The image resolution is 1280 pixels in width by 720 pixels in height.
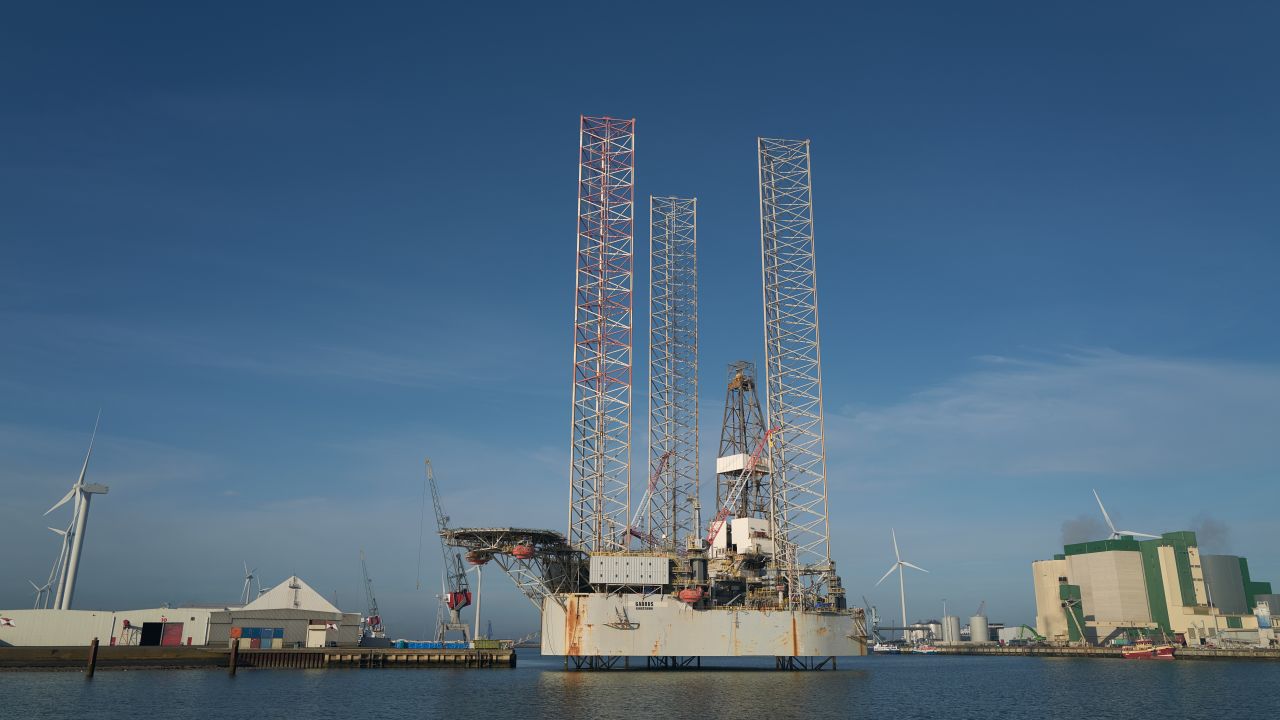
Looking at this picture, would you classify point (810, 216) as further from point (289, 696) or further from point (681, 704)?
point (289, 696)

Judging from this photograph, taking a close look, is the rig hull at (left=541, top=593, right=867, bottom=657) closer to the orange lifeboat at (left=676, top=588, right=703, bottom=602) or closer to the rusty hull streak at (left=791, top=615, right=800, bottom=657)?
the orange lifeboat at (left=676, top=588, right=703, bottom=602)

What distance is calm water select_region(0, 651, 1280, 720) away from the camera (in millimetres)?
53250

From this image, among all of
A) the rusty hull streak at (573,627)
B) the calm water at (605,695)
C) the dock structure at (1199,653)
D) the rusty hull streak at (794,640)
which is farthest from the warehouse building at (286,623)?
the dock structure at (1199,653)

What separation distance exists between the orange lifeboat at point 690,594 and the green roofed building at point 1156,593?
468 feet

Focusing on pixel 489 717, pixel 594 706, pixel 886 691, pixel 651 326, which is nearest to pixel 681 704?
pixel 594 706

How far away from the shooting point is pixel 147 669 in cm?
8612

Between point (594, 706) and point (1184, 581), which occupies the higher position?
point (1184, 581)

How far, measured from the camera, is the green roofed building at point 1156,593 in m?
178

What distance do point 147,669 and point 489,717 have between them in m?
55.1

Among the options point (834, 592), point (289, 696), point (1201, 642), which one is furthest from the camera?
point (1201, 642)

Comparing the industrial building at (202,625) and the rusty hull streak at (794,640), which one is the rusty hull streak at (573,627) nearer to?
the rusty hull streak at (794,640)

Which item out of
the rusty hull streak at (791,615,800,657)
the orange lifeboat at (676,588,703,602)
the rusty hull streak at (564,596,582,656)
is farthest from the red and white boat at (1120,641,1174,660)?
the rusty hull streak at (564,596,582,656)

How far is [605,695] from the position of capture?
61.0m

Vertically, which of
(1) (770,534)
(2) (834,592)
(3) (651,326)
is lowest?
Answer: (2) (834,592)
